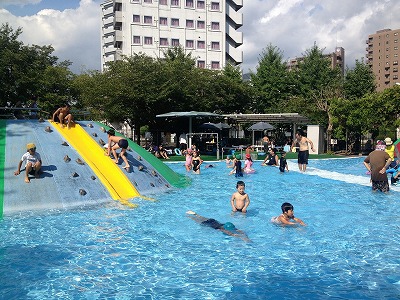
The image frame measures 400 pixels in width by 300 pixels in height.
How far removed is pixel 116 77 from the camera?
3119 cm

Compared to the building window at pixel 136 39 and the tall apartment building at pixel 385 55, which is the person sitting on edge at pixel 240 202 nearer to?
the building window at pixel 136 39

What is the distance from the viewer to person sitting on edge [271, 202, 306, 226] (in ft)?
30.8

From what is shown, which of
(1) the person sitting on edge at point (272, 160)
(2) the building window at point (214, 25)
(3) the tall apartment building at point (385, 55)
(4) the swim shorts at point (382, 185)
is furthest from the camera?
(3) the tall apartment building at point (385, 55)

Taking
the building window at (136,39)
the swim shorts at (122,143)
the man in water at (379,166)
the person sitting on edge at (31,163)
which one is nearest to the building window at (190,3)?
the building window at (136,39)

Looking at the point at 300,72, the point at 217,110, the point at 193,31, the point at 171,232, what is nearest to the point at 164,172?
the point at 171,232

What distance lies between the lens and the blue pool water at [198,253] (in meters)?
6.00

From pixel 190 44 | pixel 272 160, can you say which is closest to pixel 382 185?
pixel 272 160

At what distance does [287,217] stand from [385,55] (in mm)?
122263

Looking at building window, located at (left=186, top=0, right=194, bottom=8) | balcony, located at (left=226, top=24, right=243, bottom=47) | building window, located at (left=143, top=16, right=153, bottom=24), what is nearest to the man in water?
building window, located at (left=143, top=16, right=153, bottom=24)

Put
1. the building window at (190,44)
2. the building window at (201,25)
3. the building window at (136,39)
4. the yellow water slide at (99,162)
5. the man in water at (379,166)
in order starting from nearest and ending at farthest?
the yellow water slide at (99,162) < the man in water at (379,166) < the building window at (136,39) < the building window at (190,44) < the building window at (201,25)

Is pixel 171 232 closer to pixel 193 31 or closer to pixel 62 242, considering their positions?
pixel 62 242

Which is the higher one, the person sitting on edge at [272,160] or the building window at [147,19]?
the building window at [147,19]

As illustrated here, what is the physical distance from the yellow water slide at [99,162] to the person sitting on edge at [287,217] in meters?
4.83

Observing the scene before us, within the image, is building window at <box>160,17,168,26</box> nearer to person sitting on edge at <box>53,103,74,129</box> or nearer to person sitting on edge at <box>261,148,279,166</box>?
person sitting on edge at <box>261,148,279,166</box>
